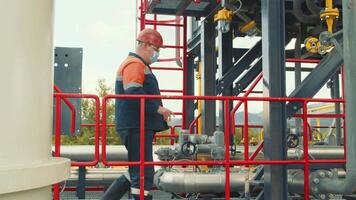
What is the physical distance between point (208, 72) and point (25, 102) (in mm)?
6320

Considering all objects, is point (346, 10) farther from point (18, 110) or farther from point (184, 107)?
point (184, 107)

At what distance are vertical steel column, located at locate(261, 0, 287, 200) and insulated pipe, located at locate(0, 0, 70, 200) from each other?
9.86 ft

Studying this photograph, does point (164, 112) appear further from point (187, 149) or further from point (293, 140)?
point (293, 140)

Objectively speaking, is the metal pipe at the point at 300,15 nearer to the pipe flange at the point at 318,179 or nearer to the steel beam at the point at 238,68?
the steel beam at the point at 238,68

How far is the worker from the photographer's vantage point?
13.1ft

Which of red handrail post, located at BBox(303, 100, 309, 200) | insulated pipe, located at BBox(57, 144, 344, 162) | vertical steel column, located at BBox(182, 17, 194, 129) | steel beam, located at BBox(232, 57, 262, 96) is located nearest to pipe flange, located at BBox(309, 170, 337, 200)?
red handrail post, located at BBox(303, 100, 309, 200)

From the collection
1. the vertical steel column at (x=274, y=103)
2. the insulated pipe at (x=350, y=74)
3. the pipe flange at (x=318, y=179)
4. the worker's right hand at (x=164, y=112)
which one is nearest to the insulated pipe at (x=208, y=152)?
the pipe flange at (x=318, y=179)

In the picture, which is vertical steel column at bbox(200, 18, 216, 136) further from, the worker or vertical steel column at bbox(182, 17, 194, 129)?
the worker

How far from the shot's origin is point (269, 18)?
4250 millimetres

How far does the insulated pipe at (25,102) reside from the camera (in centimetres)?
130

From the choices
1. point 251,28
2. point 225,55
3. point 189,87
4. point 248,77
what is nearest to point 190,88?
point 189,87

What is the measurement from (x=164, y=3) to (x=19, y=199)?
244 inches

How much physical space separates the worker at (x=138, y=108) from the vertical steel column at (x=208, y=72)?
10.3 ft

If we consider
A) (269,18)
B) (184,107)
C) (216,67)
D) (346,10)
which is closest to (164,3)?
(216,67)
